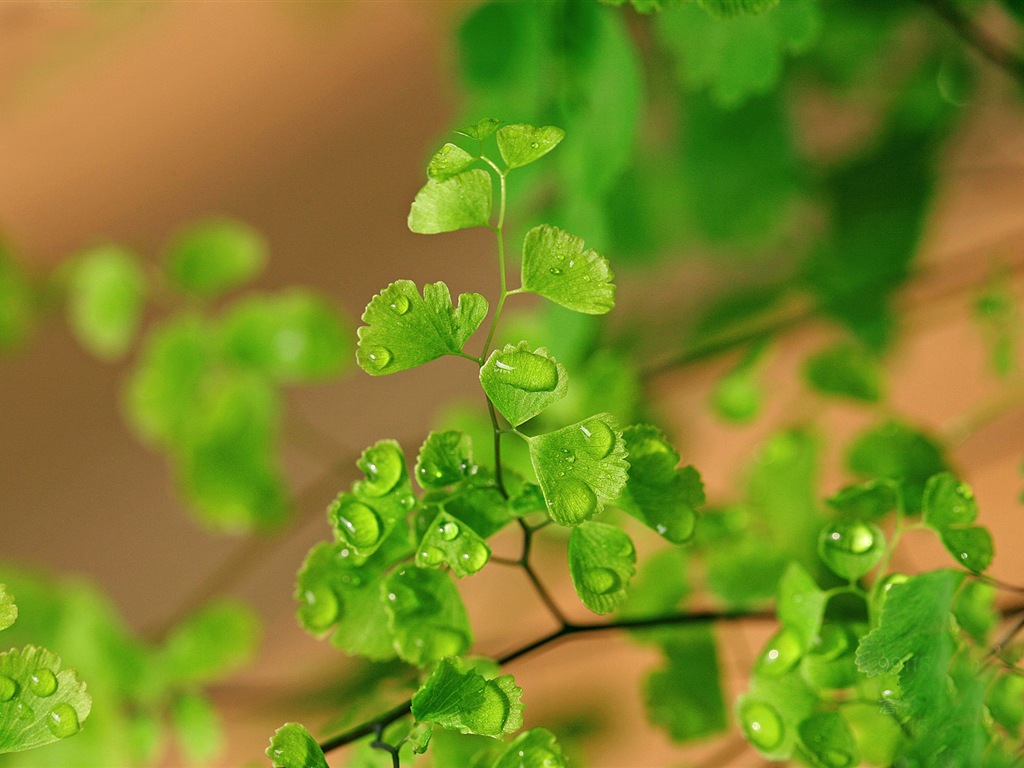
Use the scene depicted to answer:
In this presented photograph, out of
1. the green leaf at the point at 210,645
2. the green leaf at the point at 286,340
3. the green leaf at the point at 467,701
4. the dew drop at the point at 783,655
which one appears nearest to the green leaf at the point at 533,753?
the green leaf at the point at 467,701

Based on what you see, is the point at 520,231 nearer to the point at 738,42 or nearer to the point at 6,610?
the point at 738,42

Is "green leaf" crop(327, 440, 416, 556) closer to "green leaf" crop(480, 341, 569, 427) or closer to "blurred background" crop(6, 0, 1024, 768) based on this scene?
"green leaf" crop(480, 341, 569, 427)

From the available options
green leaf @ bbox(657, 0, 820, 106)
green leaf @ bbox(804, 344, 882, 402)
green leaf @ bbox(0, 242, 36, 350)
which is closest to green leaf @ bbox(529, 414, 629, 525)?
green leaf @ bbox(657, 0, 820, 106)

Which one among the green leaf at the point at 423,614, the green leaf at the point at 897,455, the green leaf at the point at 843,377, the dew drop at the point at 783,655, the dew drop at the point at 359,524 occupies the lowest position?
the green leaf at the point at 843,377

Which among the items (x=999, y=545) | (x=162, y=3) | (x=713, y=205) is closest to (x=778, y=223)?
(x=713, y=205)

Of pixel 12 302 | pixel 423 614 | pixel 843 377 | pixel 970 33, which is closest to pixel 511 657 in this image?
pixel 423 614

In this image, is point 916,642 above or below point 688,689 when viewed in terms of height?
above

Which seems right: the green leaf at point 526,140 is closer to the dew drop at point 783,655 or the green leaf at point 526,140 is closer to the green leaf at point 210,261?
the dew drop at point 783,655

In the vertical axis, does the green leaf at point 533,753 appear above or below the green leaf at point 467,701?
below
